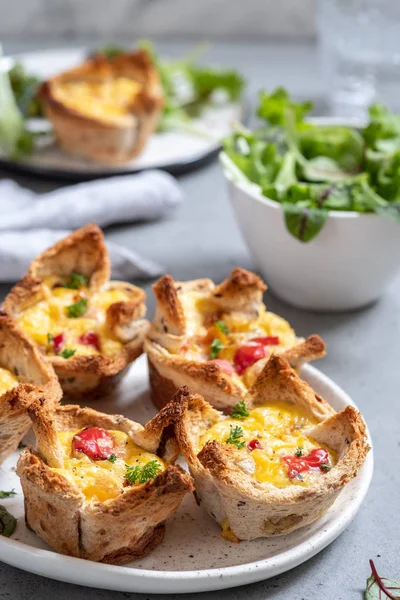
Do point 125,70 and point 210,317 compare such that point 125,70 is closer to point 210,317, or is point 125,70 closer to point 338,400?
point 210,317

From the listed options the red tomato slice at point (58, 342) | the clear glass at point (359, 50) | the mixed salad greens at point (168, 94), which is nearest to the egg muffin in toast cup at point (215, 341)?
the red tomato slice at point (58, 342)

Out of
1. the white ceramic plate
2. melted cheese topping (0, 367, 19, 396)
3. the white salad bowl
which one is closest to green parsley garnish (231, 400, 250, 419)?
melted cheese topping (0, 367, 19, 396)

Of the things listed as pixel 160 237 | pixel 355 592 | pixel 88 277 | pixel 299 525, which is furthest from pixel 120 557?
pixel 160 237

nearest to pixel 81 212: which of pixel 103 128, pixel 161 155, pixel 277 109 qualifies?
pixel 103 128

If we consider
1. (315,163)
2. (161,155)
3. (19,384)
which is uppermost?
(19,384)

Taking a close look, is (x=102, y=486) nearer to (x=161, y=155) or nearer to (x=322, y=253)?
(x=322, y=253)
